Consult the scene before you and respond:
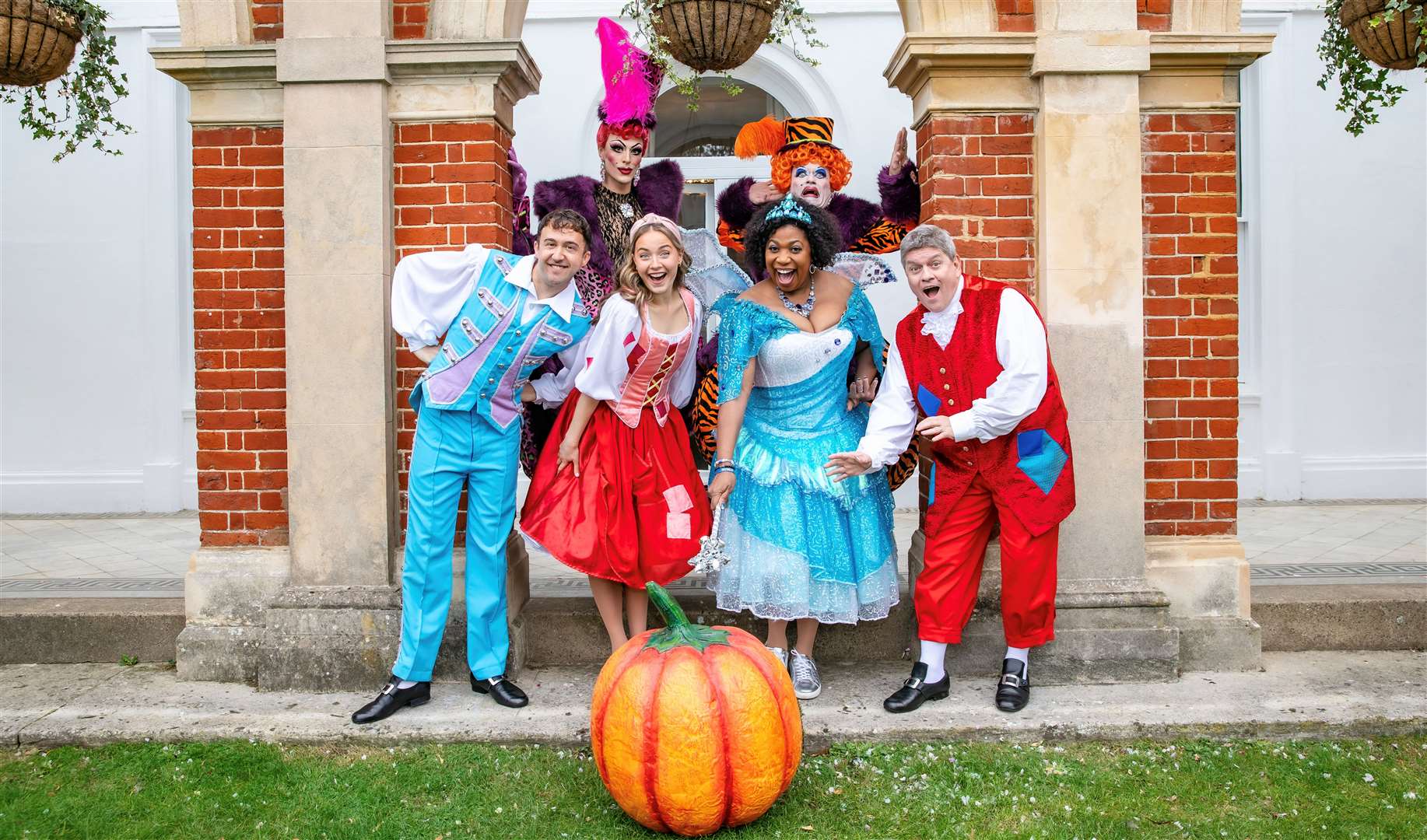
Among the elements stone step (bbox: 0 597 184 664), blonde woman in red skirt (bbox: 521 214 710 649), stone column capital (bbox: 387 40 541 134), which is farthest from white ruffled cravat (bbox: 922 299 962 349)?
stone step (bbox: 0 597 184 664)

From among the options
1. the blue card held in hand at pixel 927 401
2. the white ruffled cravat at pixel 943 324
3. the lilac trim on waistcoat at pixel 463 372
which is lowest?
the blue card held in hand at pixel 927 401

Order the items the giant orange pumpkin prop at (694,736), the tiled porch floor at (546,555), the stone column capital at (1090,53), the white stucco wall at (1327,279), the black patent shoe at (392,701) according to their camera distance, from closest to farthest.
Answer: the giant orange pumpkin prop at (694,736)
the black patent shoe at (392,701)
the stone column capital at (1090,53)
the tiled porch floor at (546,555)
the white stucco wall at (1327,279)

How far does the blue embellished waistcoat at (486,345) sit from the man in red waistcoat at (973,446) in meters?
1.21

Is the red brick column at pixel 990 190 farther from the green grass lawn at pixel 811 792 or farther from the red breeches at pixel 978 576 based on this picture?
the green grass lawn at pixel 811 792

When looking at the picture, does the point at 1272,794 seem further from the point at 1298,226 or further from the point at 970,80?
the point at 1298,226

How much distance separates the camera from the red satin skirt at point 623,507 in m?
3.89

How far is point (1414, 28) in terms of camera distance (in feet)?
12.5

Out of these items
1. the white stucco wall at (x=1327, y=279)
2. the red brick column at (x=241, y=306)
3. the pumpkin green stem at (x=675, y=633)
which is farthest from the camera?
the white stucco wall at (x=1327, y=279)

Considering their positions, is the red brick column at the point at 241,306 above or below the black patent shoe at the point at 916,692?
above

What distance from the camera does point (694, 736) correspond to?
2803mm

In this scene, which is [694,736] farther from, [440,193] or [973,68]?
[973,68]

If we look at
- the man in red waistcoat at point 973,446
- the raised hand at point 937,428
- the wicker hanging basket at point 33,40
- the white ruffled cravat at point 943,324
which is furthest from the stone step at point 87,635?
the white ruffled cravat at point 943,324

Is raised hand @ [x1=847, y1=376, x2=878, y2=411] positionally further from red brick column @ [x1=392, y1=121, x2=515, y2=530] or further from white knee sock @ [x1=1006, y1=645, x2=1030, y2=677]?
red brick column @ [x1=392, y1=121, x2=515, y2=530]

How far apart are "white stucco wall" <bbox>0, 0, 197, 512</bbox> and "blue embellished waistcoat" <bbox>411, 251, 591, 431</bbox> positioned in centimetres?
555
